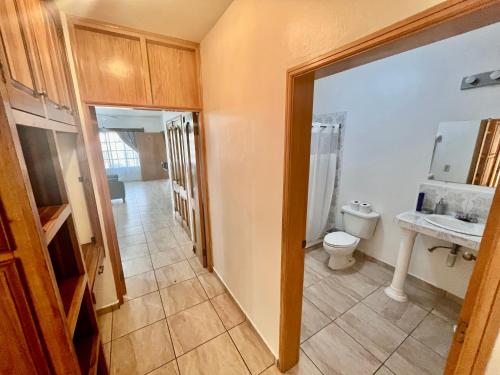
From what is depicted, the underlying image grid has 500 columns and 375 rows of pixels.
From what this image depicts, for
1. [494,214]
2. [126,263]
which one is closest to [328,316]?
[494,214]

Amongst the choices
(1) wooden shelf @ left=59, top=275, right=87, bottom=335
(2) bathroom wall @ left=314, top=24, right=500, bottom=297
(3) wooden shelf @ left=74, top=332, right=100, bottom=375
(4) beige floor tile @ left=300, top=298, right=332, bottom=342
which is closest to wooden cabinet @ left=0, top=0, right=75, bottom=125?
(1) wooden shelf @ left=59, top=275, right=87, bottom=335

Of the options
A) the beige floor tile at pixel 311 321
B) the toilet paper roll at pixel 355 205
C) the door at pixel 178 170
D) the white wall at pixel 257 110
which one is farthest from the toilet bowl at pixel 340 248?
the door at pixel 178 170

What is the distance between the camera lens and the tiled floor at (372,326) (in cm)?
150

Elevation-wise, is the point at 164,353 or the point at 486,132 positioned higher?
the point at 486,132

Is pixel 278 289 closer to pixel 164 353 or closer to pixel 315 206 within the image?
pixel 164 353

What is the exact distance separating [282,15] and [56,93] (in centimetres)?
136

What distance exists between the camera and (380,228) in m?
2.54

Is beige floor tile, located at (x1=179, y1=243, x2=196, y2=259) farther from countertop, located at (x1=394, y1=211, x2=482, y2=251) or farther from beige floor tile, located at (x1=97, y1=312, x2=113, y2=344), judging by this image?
countertop, located at (x1=394, y1=211, x2=482, y2=251)

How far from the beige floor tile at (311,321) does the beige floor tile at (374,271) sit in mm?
899

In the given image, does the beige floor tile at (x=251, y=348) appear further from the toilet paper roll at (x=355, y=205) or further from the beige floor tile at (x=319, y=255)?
the toilet paper roll at (x=355, y=205)

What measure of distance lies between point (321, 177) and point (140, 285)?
2.66m

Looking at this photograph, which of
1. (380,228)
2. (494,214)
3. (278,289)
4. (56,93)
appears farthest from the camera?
(380,228)

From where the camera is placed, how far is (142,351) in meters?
1.62

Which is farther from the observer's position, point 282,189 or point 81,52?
point 81,52
